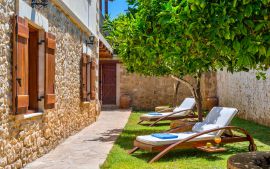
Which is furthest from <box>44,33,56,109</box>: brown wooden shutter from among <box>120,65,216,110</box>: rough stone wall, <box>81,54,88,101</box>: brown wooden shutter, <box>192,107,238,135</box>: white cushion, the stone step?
<box>120,65,216,110</box>: rough stone wall

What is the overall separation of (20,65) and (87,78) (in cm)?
671

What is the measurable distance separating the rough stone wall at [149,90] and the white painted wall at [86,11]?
6020 millimetres

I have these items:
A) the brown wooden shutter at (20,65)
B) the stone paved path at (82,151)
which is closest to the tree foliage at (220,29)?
the brown wooden shutter at (20,65)

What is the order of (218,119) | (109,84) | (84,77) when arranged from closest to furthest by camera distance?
(218,119), (84,77), (109,84)

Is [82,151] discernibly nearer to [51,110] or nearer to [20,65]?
[51,110]

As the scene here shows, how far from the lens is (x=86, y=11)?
40.0 feet

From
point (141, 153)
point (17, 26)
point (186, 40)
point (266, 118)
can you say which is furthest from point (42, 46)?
point (266, 118)

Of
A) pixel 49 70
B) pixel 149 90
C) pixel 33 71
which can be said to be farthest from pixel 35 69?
pixel 149 90

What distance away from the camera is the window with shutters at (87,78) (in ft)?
37.0

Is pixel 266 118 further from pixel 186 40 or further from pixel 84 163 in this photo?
pixel 186 40

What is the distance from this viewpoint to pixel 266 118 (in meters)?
12.1

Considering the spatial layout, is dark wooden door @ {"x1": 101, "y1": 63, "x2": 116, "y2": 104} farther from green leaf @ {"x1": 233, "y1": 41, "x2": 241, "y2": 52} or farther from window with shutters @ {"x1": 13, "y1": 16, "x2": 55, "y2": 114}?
green leaf @ {"x1": 233, "y1": 41, "x2": 241, "y2": 52}

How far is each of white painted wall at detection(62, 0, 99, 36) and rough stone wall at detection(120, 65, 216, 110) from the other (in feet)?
19.7

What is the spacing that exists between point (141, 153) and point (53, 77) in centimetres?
232
